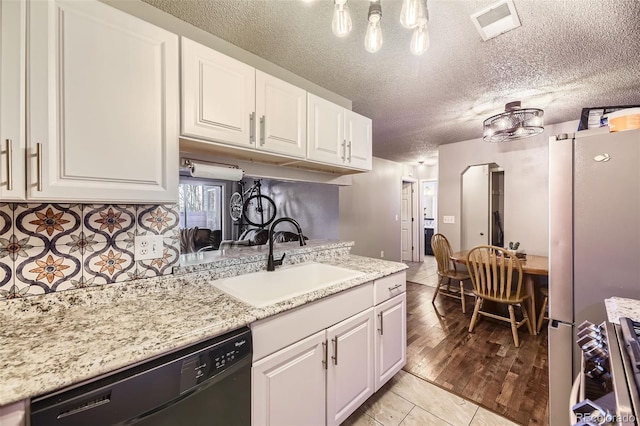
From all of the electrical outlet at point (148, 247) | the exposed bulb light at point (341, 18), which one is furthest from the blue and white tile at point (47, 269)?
the exposed bulb light at point (341, 18)

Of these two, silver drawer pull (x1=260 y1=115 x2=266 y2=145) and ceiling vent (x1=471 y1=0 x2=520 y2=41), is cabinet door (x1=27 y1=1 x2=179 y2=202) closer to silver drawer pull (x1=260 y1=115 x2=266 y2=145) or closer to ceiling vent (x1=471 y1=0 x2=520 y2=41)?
silver drawer pull (x1=260 y1=115 x2=266 y2=145)

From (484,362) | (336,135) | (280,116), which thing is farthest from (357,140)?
(484,362)

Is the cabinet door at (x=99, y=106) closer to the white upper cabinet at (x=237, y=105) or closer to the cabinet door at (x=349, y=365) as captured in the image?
the white upper cabinet at (x=237, y=105)

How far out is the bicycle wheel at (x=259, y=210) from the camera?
2053mm

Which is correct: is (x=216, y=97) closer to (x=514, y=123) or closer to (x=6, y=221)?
(x=6, y=221)

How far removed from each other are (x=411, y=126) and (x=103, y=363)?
11.3 ft

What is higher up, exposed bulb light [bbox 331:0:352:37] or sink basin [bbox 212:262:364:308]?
exposed bulb light [bbox 331:0:352:37]

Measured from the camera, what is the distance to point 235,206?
1.97 metres

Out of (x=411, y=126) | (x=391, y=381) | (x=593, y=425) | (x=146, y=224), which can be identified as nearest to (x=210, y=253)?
(x=146, y=224)

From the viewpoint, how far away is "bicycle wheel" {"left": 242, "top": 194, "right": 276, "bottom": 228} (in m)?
2.05

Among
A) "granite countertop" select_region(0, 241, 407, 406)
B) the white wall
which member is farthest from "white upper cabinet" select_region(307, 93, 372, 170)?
the white wall

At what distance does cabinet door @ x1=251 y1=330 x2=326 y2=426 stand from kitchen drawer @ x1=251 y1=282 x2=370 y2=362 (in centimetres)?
4

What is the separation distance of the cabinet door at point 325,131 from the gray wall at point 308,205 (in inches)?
19.8

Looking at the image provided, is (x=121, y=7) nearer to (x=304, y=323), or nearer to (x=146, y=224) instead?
(x=146, y=224)
